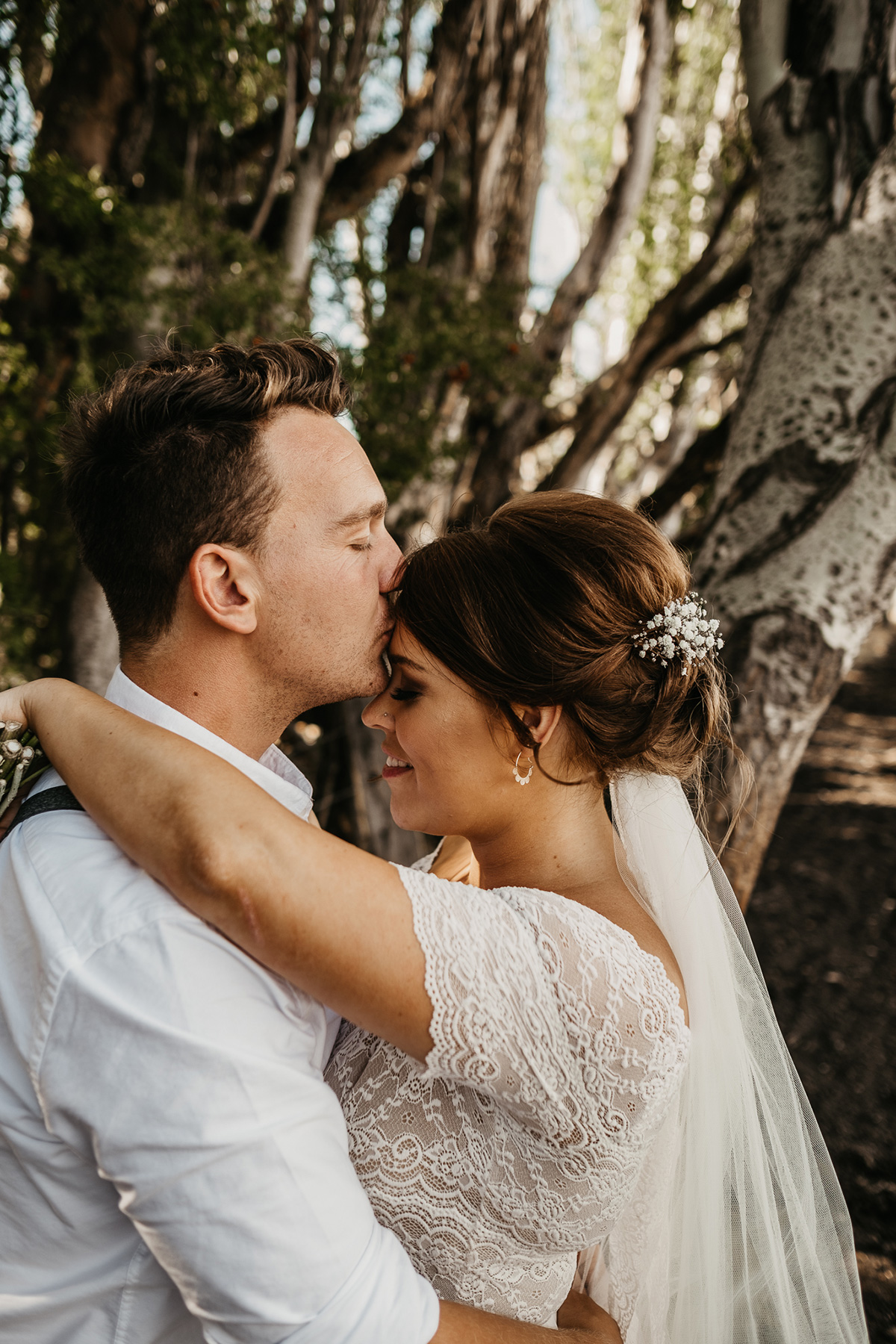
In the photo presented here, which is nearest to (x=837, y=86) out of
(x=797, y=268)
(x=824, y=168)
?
(x=824, y=168)

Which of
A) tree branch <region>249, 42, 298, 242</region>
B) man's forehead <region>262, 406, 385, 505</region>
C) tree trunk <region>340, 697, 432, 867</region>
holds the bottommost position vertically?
tree trunk <region>340, 697, 432, 867</region>

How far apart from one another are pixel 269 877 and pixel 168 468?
3.27 feet

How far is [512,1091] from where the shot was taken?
132 cm

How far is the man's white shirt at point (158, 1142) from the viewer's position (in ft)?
3.52

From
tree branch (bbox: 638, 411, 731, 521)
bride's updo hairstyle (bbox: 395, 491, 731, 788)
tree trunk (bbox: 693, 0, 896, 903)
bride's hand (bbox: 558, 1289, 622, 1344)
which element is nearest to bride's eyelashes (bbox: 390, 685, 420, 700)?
bride's updo hairstyle (bbox: 395, 491, 731, 788)

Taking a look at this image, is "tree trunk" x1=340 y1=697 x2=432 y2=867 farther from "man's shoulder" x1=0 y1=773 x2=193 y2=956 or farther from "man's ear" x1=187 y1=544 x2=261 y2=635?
"man's shoulder" x1=0 y1=773 x2=193 y2=956

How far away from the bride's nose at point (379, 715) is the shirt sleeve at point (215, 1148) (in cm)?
81

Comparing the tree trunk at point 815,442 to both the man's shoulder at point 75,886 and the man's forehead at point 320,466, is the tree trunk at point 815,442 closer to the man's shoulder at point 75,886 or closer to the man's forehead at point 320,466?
the man's forehead at point 320,466

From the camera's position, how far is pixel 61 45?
14.3 feet

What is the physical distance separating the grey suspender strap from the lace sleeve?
0.58 metres

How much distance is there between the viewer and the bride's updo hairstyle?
172 cm

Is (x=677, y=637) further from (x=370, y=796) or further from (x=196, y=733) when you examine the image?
(x=370, y=796)

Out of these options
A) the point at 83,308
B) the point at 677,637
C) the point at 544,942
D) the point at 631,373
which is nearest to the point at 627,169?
the point at 631,373

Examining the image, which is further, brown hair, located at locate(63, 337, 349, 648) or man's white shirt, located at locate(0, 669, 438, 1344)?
brown hair, located at locate(63, 337, 349, 648)
